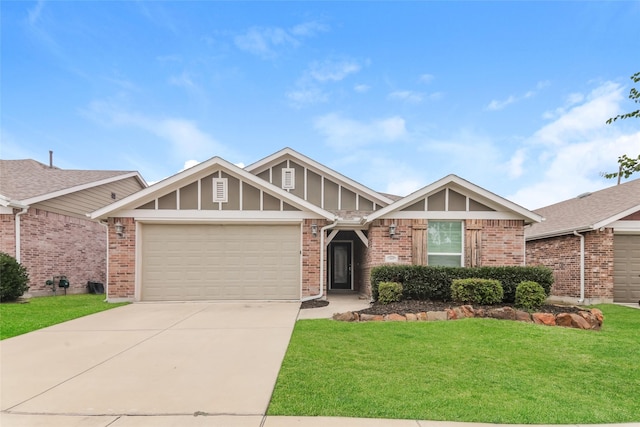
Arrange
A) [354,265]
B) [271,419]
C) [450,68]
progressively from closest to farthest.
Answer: [271,419]
[450,68]
[354,265]

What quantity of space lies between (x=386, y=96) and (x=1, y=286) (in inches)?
614

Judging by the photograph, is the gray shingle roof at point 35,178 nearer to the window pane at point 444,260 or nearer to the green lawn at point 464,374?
the green lawn at point 464,374

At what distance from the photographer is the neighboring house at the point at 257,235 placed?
1120 centimetres

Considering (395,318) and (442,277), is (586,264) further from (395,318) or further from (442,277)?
(395,318)

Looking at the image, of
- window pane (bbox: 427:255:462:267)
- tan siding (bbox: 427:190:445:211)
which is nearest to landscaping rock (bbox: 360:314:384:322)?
window pane (bbox: 427:255:462:267)

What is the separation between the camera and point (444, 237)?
11805mm

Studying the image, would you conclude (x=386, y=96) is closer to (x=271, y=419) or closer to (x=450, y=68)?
(x=450, y=68)

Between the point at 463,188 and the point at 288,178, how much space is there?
6.76 m

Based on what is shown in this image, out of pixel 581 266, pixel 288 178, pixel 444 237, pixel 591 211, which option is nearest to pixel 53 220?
pixel 288 178

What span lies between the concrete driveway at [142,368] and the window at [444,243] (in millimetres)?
5740

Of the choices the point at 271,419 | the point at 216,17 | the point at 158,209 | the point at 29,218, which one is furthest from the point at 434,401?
the point at 29,218

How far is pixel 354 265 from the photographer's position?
15508mm

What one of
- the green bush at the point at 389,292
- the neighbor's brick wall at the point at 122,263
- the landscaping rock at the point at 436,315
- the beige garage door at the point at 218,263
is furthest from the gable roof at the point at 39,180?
the landscaping rock at the point at 436,315

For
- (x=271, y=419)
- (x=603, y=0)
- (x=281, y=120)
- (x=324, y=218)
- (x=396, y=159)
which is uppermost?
(x=603, y=0)
